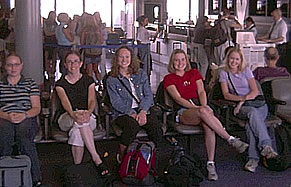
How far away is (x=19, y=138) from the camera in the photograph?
4207mm

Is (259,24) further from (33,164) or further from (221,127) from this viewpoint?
(33,164)

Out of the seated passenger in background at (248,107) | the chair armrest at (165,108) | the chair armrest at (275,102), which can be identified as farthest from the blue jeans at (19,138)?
the chair armrest at (275,102)

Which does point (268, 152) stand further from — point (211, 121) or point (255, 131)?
point (211, 121)

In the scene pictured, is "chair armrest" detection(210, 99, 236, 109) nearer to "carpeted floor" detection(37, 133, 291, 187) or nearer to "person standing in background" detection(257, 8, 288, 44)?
"carpeted floor" detection(37, 133, 291, 187)

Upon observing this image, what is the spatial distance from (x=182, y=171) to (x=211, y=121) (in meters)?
0.56

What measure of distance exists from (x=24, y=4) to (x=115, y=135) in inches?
83.8

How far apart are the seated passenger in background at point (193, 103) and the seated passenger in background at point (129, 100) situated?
264 mm

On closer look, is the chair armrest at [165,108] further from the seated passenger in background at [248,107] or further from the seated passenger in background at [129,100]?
the seated passenger in background at [248,107]

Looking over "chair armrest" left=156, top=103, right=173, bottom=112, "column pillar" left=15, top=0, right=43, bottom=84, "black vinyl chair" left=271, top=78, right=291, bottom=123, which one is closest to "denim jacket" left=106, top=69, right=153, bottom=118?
"chair armrest" left=156, top=103, right=173, bottom=112

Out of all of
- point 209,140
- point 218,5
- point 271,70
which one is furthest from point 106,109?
→ point 218,5

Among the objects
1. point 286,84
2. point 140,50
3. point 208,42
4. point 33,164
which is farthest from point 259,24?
point 33,164

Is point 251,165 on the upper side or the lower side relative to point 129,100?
lower

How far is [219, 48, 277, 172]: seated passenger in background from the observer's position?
485 centimetres

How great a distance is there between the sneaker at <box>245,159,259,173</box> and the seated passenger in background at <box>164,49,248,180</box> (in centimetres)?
20
